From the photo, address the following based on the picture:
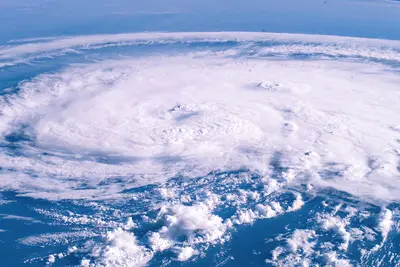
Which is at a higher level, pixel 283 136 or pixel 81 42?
pixel 81 42

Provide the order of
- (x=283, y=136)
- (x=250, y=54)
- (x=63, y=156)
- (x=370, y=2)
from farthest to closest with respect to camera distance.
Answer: (x=370, y=2), (x=250, y=54), (x=283, y=136), (x=63, y=156)

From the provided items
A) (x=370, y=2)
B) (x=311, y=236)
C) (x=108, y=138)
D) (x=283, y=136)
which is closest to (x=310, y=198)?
(x=311, y=236)

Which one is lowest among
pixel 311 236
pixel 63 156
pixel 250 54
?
pixel 311 236

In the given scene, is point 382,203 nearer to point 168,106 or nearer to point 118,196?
point 118,196

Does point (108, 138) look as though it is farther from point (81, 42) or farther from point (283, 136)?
point (81, 42)

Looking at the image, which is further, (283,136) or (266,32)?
(266,32)

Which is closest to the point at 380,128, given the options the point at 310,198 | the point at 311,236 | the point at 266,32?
the point at 310,198

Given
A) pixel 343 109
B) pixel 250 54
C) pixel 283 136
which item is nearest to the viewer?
pixel 283 136
